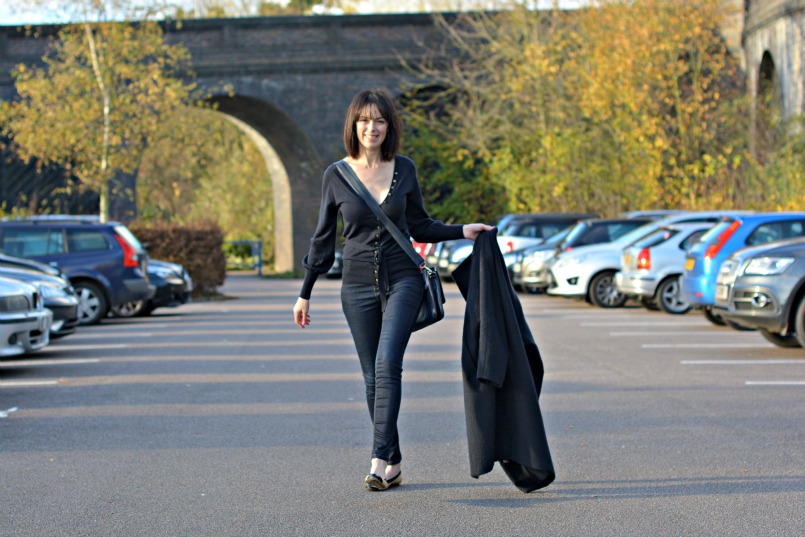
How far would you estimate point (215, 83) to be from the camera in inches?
1443

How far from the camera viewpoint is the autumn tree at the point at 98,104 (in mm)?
29891

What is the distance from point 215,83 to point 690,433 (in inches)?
1181

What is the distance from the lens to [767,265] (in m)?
12.8

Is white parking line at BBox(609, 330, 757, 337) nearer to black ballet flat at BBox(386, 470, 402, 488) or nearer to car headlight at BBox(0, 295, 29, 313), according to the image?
car headlight at BBox(0, 295, 29, 313)

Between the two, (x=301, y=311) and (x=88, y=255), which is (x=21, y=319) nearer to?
(x=301, y=311)

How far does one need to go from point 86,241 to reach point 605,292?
829 centimetres

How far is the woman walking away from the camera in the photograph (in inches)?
246

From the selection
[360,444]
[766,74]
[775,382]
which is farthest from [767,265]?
[766,74]

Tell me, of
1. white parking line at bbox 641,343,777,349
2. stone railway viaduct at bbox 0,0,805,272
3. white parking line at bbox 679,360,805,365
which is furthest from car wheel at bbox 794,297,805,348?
stone railway viaduct at bbox 0,0,805,272

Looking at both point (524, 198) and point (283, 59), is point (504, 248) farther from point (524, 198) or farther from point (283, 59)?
point (283, 59)

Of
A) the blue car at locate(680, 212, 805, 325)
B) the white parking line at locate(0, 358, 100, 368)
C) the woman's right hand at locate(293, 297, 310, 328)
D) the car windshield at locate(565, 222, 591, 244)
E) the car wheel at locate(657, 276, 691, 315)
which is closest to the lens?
the woman's right hand at locate(293, 297, 310, 328)

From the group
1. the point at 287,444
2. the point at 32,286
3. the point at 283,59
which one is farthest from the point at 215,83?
the point at 287,444

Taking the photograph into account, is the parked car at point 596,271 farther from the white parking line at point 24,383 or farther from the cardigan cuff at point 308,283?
the cardigan cuff at point 308,283

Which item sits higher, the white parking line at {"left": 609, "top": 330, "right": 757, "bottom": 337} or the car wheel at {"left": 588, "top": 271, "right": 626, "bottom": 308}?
the car wheel at {"left": 588, "top": 271, "right": 626, "bottom": 308}
